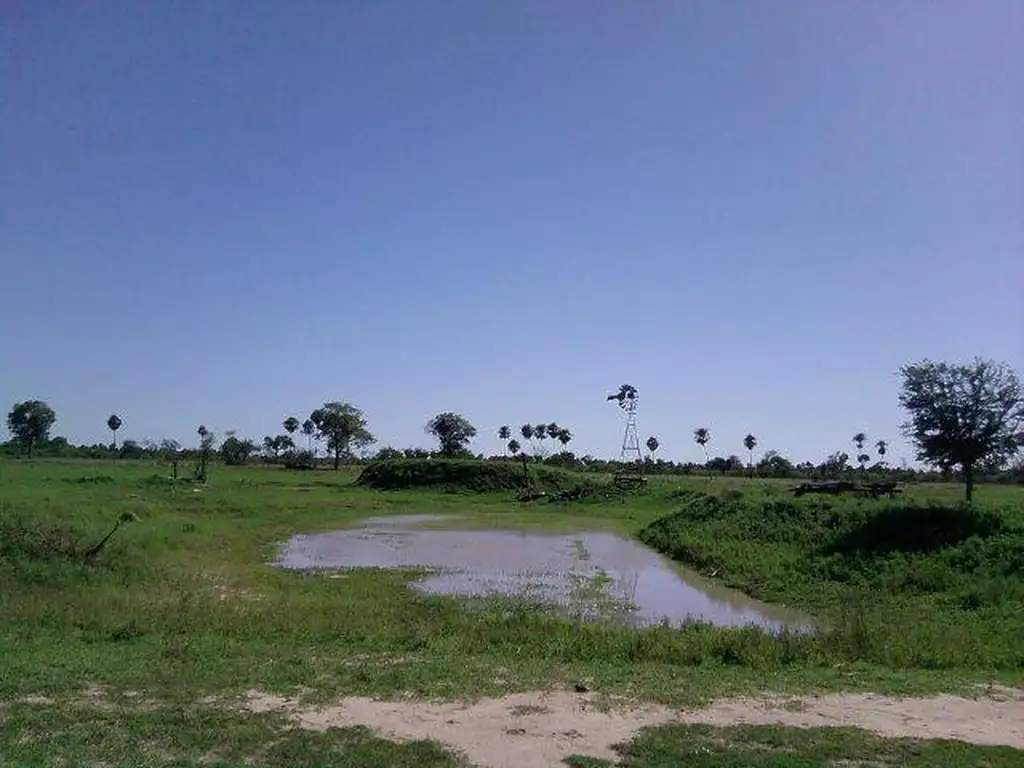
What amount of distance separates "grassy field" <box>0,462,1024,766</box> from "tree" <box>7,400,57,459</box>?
98486 millimetres

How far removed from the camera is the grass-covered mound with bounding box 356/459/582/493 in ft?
242

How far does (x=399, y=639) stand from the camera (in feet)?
47.8

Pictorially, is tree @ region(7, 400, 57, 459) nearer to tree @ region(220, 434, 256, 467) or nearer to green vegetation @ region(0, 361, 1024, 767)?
tree @ region(220, 434, 256, 467)

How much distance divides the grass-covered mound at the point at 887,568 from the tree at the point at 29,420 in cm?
10753

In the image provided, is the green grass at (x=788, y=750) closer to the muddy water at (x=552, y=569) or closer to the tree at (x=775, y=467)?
the muddy water at (x=552, y=569)

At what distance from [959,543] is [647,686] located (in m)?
17.4

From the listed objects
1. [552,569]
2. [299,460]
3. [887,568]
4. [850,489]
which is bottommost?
[552,569]

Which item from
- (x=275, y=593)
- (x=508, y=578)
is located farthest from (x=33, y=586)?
(x=508, y=578)

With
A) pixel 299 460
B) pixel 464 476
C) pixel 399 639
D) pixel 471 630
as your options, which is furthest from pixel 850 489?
pixel 299 460

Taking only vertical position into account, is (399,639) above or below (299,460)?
below

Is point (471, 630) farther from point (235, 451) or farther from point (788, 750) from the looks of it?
point (235, 451)

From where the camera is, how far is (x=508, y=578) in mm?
26359

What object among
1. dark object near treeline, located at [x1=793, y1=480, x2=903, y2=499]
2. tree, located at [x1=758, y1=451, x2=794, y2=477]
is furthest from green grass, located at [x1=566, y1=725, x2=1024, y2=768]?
tree, located at [x1=758, y1=451, x2=794, y2=477]

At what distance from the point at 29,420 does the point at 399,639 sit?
121 meters
